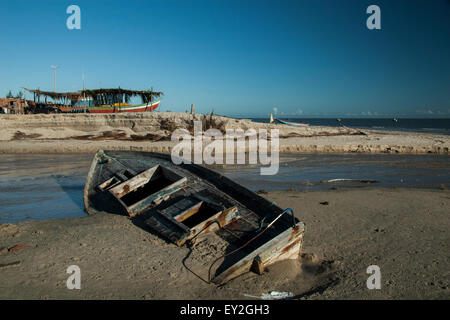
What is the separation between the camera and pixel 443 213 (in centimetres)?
591

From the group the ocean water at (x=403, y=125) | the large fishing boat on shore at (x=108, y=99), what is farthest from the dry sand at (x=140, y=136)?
the ocean water at (x=403, y=125)

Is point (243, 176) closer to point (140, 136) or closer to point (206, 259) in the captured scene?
point (206, 259)

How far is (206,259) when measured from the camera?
377 cm

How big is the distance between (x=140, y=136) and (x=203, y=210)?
1466cm

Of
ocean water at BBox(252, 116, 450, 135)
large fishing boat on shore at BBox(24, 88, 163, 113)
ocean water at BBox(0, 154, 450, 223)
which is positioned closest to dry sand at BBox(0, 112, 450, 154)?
ocean water at BBox(0, 154, 450, 223)

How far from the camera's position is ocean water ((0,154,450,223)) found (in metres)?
6.92

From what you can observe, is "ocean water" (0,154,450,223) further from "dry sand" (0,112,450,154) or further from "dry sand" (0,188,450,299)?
"dry sand" (0,188,450,299)

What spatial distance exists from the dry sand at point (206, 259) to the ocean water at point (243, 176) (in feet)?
6.40

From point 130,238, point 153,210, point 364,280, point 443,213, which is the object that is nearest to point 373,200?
point 443,213

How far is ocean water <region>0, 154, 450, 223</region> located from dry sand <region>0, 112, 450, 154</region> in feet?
4.64

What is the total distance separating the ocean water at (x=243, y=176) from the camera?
692 centimetres

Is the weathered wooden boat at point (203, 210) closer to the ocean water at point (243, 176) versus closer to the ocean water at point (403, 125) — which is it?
the ocean water at point (243, 176)
